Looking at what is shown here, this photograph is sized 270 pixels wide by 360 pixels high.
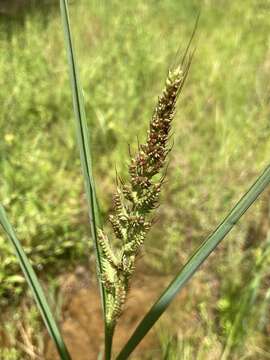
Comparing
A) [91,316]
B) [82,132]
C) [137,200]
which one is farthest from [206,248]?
[91,316]

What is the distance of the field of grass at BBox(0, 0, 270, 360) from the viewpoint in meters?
1.54

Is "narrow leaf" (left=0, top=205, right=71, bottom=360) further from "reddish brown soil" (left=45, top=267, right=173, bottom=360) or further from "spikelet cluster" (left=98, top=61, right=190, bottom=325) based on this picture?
"reddish brown soil" (left=45, top=267, right=173, bottom=360)

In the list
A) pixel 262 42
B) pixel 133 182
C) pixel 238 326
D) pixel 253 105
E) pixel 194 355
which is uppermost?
pixel 133 182

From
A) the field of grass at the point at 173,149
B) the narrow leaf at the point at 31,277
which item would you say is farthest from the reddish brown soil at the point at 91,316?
the narrow leaf at the point at 31,277

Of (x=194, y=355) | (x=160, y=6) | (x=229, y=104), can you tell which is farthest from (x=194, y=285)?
(x=160, y=6)

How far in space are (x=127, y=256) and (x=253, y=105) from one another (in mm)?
1994

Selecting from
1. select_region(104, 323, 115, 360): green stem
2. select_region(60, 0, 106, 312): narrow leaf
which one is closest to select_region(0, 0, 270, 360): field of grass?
select_region(104, 323, 115, 360): green stem

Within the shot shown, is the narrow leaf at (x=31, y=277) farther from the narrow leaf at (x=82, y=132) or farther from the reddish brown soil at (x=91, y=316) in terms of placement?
the reddish brown soil at (x=91, y=316)

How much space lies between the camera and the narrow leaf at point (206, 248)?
57 centimetres

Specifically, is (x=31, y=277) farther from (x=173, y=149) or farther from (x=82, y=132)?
(x=173, y=149)

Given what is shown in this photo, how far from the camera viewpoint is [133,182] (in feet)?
1.79

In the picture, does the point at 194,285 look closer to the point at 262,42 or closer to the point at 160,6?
the point at 262,42

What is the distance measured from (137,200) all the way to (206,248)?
0.11 m

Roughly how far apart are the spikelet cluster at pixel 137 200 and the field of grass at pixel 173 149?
0.48 m
